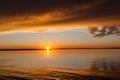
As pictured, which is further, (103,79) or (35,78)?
(35,78)

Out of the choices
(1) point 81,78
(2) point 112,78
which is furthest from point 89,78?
(2) point 112,78

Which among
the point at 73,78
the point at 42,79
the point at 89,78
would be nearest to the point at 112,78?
the point at 89,78

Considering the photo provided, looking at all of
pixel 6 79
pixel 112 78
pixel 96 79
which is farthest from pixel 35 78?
pixel 112 78

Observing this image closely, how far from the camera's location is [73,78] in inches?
1497

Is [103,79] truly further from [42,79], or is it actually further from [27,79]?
[27,79]

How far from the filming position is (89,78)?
37969 millimetres

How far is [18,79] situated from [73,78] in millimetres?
10418

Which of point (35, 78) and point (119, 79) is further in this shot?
point (35, 78)

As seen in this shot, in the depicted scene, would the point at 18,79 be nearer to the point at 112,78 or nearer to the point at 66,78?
the point at 66,78

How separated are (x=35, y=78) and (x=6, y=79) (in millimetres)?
5541

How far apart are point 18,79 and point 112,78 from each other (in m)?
17.7

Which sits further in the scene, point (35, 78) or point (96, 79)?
point (35, 78)

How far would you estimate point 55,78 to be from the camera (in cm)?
3822

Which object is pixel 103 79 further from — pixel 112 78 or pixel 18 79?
pixel 18 79
